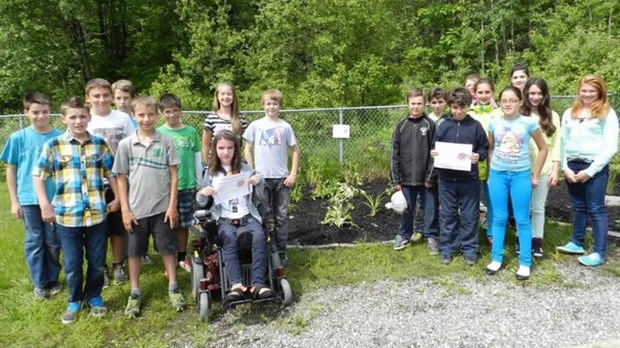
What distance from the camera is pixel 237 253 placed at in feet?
12.1

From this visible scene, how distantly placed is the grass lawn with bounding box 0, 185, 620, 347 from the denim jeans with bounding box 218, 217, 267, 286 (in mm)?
393

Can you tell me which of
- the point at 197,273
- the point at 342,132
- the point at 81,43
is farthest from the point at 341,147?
the point at 81,43

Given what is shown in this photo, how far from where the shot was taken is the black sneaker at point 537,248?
4734mm

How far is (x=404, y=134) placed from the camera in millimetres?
4883

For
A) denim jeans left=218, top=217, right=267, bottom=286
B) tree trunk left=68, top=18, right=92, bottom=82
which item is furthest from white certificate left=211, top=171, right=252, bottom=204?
tree trunk left=68, top=18, right=92, bottom=82

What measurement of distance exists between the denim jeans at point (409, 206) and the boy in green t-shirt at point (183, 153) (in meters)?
2.31

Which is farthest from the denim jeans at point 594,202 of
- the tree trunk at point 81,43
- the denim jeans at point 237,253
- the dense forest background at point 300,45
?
the tree trunk at point 81,43

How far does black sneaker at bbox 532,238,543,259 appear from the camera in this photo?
186 inches

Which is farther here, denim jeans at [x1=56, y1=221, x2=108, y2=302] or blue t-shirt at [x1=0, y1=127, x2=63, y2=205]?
blue t-shirt at [x1=0, y1=127, x2=63, y2=205]

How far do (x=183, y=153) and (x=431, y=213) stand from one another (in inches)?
109

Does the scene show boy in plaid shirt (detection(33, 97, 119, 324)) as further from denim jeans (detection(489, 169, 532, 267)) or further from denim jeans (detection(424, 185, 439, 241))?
denim jeans (detection(489, 169, 532, 267))

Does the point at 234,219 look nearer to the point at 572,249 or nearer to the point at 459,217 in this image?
the point at 459,217

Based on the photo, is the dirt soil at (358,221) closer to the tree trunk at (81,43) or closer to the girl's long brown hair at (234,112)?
the girl's long brown hair at (234,112)

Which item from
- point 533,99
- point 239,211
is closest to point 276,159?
point 239,211
